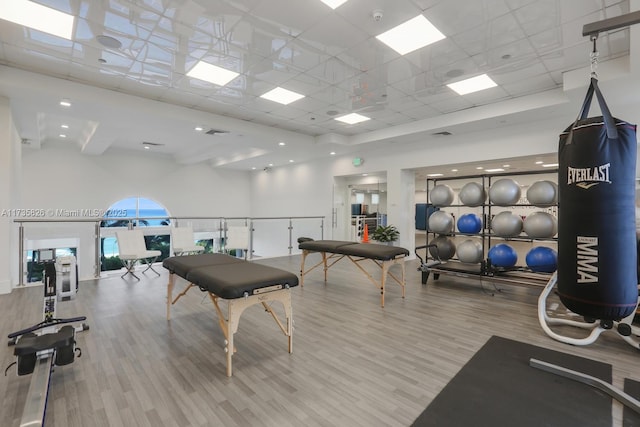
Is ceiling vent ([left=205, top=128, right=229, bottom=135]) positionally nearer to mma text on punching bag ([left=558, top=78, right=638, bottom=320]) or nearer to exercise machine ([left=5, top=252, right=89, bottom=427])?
exercise machine ([left=5, top=252, right=89, bottom=427])

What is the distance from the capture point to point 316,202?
1034cm

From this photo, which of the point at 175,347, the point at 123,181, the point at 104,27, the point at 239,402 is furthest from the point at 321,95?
the point at 123,181

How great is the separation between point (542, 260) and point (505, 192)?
3.42ft

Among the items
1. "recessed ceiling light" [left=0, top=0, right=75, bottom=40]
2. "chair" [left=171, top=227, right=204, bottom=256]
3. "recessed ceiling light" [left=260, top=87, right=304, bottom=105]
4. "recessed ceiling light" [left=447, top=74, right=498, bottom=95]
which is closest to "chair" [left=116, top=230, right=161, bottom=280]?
"chair" [left=171, top=227, right=204, bottom=256]

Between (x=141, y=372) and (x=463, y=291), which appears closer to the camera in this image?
(x=141, y=372)

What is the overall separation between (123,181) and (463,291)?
1081cm

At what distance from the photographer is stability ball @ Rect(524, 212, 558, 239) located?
4.21m

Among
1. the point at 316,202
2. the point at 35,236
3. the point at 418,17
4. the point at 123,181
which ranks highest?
the point at 418,17

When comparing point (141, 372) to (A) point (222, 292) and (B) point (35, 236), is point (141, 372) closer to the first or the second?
(A) point (222, 292)

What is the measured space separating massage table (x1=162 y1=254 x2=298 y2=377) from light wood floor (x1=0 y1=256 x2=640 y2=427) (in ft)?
1.01

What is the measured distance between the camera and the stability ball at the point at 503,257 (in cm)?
457

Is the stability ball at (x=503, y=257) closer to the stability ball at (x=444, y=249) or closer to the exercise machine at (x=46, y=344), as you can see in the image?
the stability ball at (x=444, y=249)

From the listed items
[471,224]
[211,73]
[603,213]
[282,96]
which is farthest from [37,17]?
[471,224]

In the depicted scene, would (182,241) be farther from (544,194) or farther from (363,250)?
(544,194)
